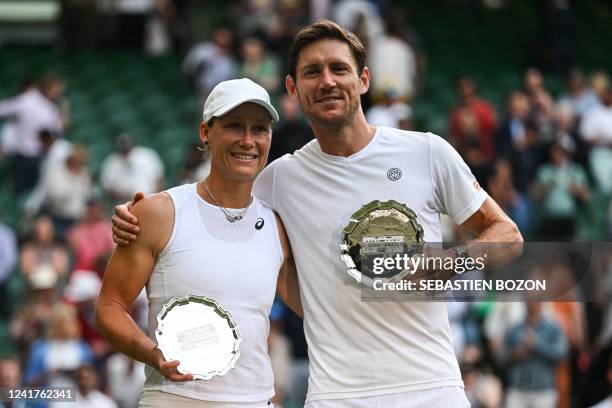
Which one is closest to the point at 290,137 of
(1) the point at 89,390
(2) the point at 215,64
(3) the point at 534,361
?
(3) the point at 534,361

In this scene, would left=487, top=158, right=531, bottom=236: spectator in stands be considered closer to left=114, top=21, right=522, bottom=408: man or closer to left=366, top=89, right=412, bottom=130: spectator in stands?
left=366, top=89, right=412, bottom=130: spectator in stands

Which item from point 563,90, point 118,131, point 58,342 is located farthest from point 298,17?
point 58,342

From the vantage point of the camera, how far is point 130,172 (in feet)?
43.9

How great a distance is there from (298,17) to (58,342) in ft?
20.5

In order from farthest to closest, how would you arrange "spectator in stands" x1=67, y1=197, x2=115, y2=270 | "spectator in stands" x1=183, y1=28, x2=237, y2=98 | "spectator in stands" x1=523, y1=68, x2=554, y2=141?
"spectator in stands" x1=183, y1=28, x2=237, y2=98 < "spectator in stands" x1=523, y1=68, x2=554, y2=141 < "spectator in stands" x1=67, y1=197, x2=115, y2=270

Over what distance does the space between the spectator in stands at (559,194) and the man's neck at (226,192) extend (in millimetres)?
8101

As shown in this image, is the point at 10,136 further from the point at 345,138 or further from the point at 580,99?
the point at 345,138

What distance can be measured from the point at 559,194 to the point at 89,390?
5.55 meters

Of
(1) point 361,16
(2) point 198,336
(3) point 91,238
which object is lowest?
(2) point 198,336

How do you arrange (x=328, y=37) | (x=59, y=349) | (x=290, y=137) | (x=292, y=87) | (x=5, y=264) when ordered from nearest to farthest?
(x=328, y=37)
(x=292, y=87)
(x=59, y=349)
(x=290, y=137)
(x=5, y=264)

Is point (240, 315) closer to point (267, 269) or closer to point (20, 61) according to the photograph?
point (267, 269)

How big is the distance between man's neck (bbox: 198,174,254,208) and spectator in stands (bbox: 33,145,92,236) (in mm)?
8118

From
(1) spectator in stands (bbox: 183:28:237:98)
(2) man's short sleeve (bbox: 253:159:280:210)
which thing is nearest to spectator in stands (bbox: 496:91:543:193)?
(1) spectator in stands (bbox: 183:28:237:98)

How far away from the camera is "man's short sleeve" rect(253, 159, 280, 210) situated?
5.39 metres
